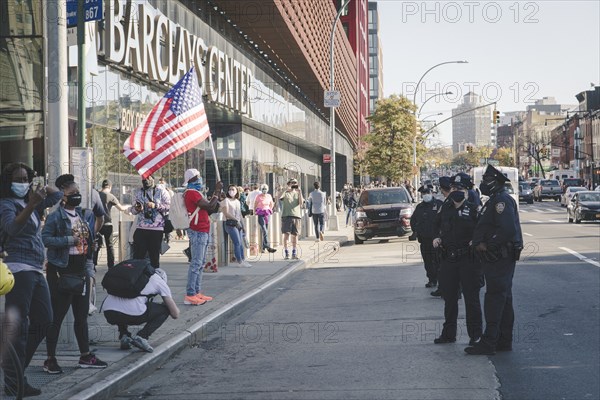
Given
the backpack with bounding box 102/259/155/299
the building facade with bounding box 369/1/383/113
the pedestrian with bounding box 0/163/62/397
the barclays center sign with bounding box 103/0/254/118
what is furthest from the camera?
the building facade with bounding box 369/1/383/113

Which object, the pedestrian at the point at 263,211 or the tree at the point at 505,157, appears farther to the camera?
the tree at the point at 505,157

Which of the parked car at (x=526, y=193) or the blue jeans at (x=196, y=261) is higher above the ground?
the parked car at (x=526, y=193)

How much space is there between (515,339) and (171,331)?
12.8 ft

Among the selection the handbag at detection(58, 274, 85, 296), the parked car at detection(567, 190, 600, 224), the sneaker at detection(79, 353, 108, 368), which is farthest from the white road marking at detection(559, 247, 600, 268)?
the parked car at detection(567, 190, 600, 224)

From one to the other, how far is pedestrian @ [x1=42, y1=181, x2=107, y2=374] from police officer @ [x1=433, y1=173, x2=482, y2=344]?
12.2 feet

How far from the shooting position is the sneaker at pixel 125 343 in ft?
29.4

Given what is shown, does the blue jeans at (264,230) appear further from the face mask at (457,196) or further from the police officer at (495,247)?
the police officer at (495,247)

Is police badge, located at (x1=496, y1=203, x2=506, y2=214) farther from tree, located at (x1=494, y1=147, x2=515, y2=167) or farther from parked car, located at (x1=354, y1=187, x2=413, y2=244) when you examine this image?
tree, located at (x1=494, y1=147, x2=515, y2=167)

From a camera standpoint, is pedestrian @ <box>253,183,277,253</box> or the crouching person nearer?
the crouching person

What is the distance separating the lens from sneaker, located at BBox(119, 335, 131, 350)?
29.4 feet

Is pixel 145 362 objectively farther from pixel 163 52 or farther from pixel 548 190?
pixel 548 190

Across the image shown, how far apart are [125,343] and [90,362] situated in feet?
2.91

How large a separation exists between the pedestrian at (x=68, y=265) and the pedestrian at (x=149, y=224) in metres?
5.16

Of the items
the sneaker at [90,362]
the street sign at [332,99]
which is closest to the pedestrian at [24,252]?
the sneaker at [90,362]
